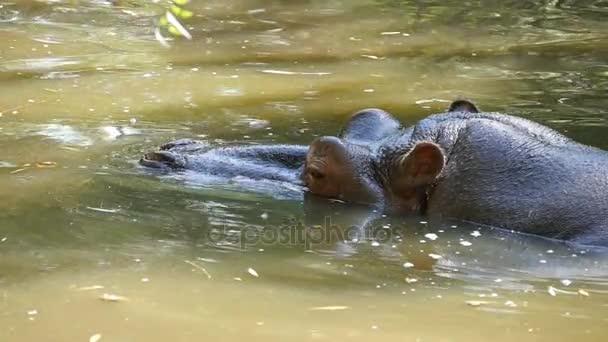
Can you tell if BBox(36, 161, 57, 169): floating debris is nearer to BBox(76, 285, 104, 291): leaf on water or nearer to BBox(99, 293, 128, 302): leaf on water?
BBox(76, 285, 104, 291): leaf on water

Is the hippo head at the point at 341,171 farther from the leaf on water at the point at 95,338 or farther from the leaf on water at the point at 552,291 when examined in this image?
the leaf on water at the point at 95,338

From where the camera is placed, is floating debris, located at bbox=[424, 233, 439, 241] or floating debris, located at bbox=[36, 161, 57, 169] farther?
floating debris, located at bbox=[36, 161, 57, 169]

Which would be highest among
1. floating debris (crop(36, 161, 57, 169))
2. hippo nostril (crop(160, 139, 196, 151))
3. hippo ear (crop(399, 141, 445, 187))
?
hippo ear (crop(399, 141, 445, 187))

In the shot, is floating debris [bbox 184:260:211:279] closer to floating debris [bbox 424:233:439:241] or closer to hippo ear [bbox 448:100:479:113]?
floating debris [bbox 424:233:439:241]

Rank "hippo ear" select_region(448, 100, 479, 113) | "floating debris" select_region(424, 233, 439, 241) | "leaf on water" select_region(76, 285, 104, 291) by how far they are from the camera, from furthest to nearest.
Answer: "hippo ear" select_region(448, 100, 479, 113) < "floating debris" select_region(424, 233, 439, 241) < "leaf on water" select_region(76, 285, 104, 291)

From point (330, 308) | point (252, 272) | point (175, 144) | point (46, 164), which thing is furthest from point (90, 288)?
point (46, 164)

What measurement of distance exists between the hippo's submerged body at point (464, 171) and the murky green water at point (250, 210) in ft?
0.35

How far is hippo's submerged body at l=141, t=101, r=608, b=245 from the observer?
445cm

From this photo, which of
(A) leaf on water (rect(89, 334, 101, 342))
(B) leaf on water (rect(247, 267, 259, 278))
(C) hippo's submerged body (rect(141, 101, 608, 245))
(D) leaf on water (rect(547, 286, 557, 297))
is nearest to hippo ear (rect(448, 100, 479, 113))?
(C) hippo's submerged body (rect(141, 101, 608, 245))

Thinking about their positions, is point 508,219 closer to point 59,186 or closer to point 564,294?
point 564,294

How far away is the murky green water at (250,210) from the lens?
3568 millimetres

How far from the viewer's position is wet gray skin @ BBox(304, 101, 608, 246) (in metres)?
4.43

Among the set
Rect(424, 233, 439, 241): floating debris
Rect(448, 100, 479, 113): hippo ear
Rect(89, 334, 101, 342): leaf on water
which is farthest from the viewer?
Rect(448, 100, 479, 113): hippo ear

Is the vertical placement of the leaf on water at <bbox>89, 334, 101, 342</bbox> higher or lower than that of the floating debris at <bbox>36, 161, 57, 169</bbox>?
higher
